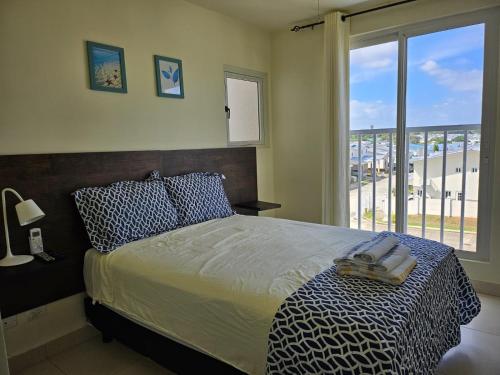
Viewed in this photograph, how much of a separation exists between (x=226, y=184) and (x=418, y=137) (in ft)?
6.05

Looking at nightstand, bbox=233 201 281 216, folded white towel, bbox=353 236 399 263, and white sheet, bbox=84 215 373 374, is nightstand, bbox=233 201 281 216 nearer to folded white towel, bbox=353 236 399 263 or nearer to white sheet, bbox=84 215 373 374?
white sheet, bbox=84 215 373 374

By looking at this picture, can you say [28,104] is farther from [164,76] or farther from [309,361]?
[309,361]

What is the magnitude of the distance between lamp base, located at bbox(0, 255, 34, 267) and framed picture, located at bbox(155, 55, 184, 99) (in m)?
1.54

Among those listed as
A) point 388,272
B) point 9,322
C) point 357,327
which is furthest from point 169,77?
point 357,327

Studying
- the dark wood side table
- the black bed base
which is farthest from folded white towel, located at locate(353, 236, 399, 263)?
the dark wood side table

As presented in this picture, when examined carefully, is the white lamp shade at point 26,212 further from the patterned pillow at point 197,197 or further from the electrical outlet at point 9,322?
the patterned pillow at point 197,197

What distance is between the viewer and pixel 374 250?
5.07 feet

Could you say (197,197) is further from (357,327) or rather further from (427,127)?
(427,127)

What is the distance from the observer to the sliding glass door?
2.77 meters

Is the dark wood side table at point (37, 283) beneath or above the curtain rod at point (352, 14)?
beneath

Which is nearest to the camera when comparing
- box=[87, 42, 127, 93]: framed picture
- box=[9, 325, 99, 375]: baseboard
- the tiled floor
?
the tiled floor

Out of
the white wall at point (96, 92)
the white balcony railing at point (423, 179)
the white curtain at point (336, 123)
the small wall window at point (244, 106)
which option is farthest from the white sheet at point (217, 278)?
the small wall window at point (244, 106)

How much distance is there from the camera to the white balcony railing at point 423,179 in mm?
2924

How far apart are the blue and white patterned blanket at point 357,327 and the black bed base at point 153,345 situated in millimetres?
380
